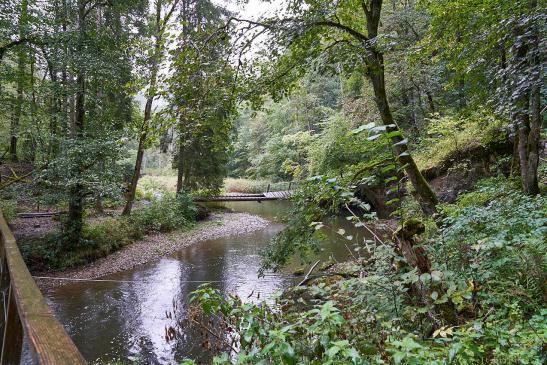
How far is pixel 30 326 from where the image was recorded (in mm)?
734

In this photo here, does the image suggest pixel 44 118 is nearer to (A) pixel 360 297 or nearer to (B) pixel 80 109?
(B) pixel 80 109

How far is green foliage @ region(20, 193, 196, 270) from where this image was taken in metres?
7.75

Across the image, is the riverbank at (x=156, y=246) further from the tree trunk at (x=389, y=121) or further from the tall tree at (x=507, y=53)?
the tall tree at (x=507, y=53)

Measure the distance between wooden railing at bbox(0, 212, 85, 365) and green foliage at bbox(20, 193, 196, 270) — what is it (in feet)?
25.0

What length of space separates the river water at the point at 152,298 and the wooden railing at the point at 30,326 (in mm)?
2000

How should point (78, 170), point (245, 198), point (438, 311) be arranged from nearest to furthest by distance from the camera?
point (438, 311), point (78, 170), point (245, 198)

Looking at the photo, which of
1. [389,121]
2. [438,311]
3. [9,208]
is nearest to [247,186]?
[9,208]

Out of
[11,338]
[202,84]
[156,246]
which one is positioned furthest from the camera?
[156,246]

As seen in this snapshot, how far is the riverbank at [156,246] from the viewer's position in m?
7.52

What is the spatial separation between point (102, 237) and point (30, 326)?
9.21m

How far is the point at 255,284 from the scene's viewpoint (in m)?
7.04

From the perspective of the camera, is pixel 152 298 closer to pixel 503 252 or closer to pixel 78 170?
pixel 78 170

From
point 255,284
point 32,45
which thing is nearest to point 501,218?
point 255,284

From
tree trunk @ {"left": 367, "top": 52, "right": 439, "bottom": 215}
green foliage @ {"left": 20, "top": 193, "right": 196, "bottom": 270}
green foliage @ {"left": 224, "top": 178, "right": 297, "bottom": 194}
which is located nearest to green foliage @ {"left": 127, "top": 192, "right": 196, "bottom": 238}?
green foliage @ {"left": 20, "top": 193, "right": 196, "bottom": 270}
